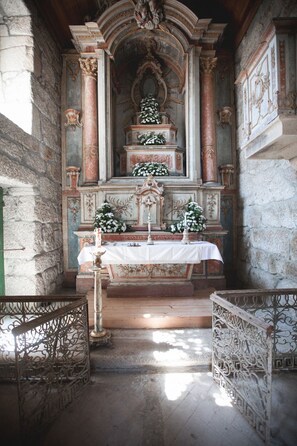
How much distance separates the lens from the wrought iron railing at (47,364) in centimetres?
205

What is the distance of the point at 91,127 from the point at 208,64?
10.3 feet

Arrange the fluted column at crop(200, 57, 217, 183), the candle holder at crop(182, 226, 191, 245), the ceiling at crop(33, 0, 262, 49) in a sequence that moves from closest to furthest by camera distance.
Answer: the candle holder at crop(182, 226, 191, 245) → the ceiling at crop(33, 0, 262, 49) → the fluted column at crop(200, 57, 217, 183)

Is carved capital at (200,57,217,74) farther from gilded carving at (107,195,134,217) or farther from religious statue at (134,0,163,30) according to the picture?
gilded carving at (107,195,134,217)

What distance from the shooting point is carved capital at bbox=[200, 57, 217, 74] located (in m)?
5.81

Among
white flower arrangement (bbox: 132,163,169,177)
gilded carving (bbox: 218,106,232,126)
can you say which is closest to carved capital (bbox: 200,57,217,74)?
gilded carving (bbox: 218,106,232,126)

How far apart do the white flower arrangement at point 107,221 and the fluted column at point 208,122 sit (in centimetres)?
231

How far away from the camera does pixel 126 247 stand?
4324 mm

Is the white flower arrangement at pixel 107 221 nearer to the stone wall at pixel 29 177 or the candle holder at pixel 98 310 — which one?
the stone wall at pixel 29 177

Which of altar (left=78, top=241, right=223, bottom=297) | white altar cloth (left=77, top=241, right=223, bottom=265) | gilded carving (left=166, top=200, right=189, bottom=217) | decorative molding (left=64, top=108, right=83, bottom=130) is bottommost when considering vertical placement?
altar (left=78, top=241, right=223, bottom=297)

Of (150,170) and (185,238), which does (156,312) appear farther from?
(150,170)

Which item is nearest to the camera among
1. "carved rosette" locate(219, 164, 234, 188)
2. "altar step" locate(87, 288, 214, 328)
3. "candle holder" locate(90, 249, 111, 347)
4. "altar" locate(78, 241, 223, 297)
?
"candle holder" locate(90, 249, 111, 347)

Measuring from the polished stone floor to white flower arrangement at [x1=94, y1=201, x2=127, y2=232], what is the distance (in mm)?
2407

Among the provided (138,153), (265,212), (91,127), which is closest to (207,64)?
(138,153)

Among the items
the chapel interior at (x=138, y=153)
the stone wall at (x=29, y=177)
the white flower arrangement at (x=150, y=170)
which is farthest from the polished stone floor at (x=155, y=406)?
the white flower arrangement at (x=150, y=170)
